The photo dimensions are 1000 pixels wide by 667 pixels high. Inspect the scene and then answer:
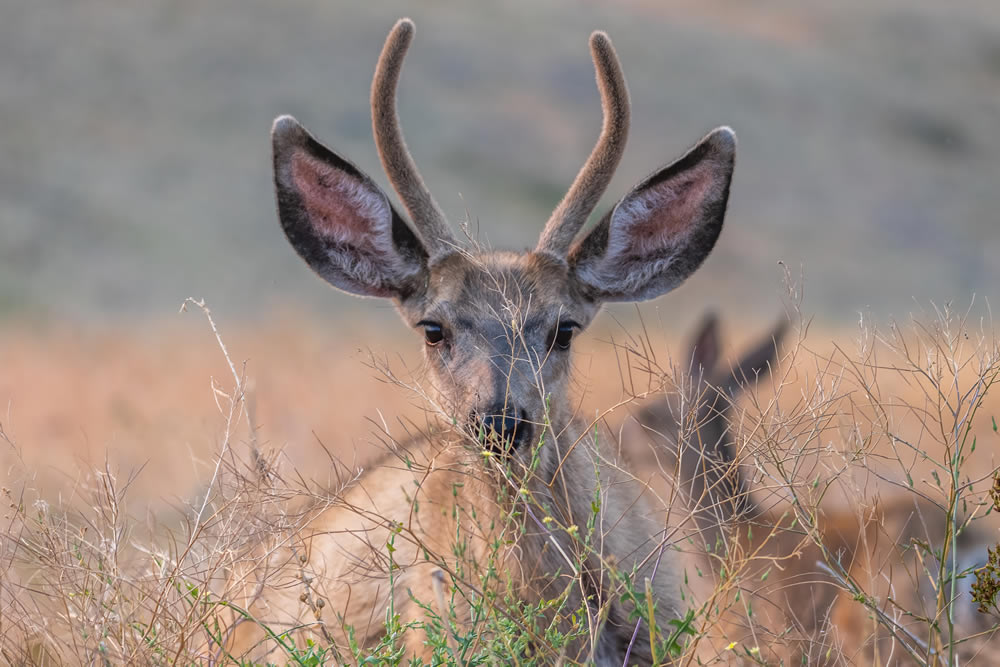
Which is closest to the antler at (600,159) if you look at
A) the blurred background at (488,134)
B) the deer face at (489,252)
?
the deer face at (489,252)

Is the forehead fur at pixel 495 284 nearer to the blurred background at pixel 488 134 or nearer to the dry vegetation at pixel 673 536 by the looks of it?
the dry vegetation at pixel 673 536

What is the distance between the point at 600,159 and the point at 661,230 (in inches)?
15.3

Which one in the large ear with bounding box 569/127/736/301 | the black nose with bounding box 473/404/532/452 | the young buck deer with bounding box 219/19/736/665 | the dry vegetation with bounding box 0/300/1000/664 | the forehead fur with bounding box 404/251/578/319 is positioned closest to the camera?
the dry vegetation with bounding box 0/300/1000/664

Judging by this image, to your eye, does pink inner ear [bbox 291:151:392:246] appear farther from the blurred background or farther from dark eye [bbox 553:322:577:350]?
the blurred background

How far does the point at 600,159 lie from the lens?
529cm

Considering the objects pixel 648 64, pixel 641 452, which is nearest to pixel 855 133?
pixel 648 64

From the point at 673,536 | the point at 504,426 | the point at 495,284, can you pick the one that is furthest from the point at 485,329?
the point at 673,536

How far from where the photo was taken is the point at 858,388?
13.0 ft

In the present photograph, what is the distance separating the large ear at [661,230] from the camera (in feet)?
16.7

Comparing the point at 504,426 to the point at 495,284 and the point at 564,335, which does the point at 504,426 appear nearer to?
the point at 495,284

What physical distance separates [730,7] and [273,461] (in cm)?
6695

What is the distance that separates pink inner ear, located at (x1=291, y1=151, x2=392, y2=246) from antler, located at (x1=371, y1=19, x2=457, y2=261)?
0.17 m

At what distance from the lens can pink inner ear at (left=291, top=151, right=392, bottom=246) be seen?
201 inches

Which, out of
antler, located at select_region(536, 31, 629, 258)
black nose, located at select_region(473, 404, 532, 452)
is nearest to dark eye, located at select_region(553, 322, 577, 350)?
antler, located at select_region(536, 31, 629, 258)
